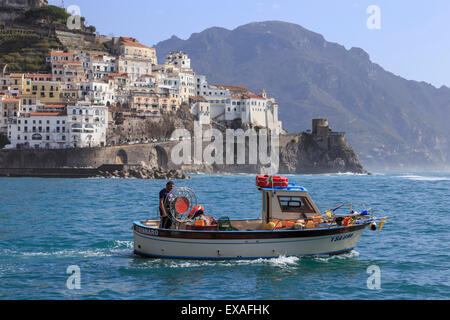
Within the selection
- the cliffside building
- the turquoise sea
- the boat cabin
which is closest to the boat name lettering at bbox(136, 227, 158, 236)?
the turquoise sea

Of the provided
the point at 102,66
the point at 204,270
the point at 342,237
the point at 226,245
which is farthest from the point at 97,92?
the point at 204,270

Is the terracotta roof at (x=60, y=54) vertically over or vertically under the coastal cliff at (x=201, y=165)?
over

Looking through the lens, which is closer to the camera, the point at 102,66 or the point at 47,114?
the point at 47,114

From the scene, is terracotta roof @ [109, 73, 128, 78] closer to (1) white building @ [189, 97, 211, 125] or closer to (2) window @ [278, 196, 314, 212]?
(1) white building @ [189, 97, 211, 125]

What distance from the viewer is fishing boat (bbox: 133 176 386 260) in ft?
63.3

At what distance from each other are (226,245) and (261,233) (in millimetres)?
1284

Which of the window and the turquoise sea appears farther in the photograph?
the window

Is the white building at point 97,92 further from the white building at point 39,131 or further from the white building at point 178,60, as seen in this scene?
the white building at point 178,60

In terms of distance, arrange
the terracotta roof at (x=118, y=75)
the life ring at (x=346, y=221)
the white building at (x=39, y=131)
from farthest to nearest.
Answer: the terracotta roof at (x=118, y=75) → the white building at (x=39, y=131) → the life ring at (x=346, y=221)

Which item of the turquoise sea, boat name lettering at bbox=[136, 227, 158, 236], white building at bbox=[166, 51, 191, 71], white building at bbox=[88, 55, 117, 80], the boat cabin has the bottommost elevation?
the turquoise sea

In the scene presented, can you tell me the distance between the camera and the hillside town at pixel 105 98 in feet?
323

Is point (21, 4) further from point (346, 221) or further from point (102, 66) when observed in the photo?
point (346, 221)

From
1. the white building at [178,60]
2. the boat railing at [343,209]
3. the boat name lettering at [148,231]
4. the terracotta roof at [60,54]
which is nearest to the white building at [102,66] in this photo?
the terracotta roof at [60,54]

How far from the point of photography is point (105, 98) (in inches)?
4397
